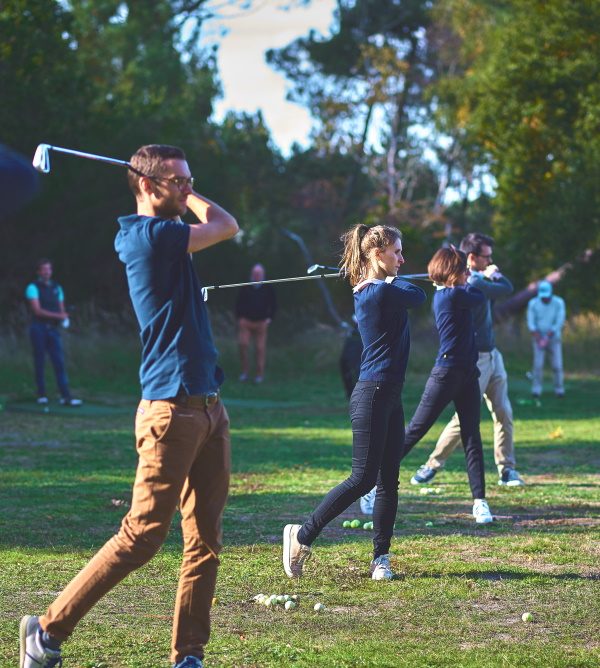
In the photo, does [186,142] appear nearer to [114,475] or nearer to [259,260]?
[259,260]

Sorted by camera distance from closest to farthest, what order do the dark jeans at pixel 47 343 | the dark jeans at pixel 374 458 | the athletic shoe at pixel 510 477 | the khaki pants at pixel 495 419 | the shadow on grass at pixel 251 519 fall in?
the dark jeans at pixel 374 458, the shadow on grass at pixel 251 519, the khaki pants at pixel 495 419, the athletic shoe at pixel 510 477, the dark jeans at pixel 47 343

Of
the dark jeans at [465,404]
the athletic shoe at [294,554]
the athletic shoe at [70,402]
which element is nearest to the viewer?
the athletic shoe at [294,554]

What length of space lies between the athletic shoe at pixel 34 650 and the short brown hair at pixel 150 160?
67.8 inches

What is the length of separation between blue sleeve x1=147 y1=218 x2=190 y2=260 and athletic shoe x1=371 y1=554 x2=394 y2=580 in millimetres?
2786

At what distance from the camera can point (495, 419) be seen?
10.5m

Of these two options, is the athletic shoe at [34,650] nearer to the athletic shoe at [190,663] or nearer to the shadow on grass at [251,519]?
the athletic shoe at [190,663]

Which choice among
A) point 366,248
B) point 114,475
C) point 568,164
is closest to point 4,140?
point 568,164

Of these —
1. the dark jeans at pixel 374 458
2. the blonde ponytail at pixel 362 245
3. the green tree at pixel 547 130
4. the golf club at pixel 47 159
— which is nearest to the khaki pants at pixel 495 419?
the dark jeans at pixel 374 458

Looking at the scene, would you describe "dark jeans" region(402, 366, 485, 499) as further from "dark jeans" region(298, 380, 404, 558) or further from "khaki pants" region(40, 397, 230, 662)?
"khaki pants" region(40, 397, 230, 662)

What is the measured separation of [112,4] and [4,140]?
878 inches

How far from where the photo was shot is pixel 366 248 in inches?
263

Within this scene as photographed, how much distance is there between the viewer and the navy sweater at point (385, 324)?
21.5 ft

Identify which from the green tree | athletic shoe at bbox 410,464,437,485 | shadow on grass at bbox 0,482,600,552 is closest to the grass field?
shadow on grass at bbox 0,482,600,552

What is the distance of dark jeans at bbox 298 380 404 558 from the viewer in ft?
21.4
